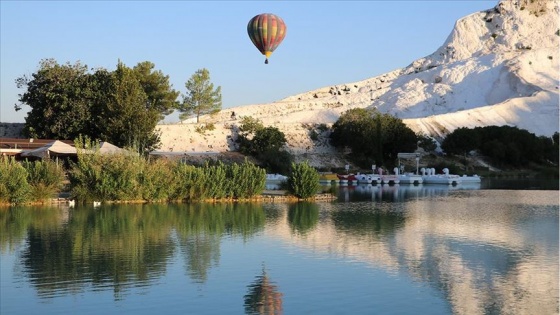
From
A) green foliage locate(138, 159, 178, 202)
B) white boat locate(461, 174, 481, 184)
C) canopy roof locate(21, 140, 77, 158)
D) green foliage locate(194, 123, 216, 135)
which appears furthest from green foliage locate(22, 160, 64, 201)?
green foliage locate(194, 123, 216, 135)

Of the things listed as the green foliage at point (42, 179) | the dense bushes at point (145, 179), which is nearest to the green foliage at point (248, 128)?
the dense bushes at point (145, 179)

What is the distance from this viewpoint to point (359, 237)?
64.7ft

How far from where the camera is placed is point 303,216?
25.1 meters

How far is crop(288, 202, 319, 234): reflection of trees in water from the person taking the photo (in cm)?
2189

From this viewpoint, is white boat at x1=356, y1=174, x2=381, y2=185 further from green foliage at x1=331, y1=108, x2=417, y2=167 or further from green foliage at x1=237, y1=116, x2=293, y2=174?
green foliage at x1=331, y1=108, x2=417, y2=167

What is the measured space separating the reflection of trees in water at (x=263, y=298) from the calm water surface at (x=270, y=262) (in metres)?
0.03

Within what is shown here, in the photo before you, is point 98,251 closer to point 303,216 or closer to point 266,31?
point 303,216

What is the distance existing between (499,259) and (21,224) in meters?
11.6

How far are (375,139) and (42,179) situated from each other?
1542 inches

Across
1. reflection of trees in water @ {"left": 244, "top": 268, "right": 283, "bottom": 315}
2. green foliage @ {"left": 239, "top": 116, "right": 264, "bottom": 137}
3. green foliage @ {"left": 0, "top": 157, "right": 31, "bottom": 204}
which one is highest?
green foliage @ {"left": 239, "top": 116, "right": 264, "bottom": 137}

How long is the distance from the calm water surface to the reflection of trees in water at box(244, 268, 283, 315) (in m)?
0.03

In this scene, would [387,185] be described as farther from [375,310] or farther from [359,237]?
[375,310]

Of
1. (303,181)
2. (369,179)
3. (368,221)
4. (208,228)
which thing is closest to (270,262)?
(208,228)

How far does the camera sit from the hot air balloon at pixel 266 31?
38.5 meters
